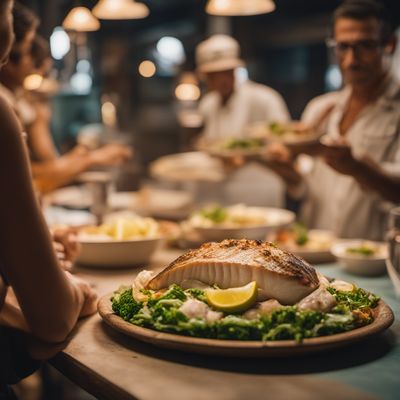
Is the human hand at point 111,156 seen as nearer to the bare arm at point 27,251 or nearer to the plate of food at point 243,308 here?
the plate of food at point 243,308

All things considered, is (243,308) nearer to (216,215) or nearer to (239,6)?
(216,215)

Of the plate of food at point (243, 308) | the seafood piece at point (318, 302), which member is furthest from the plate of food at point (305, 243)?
the seafood piece at point (318, 302)

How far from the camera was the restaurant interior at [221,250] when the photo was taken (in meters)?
1.55

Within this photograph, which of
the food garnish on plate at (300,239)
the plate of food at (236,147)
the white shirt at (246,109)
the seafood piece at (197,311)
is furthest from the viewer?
the white shirt at (246,109)

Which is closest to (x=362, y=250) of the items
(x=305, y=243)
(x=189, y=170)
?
(x=305, y=243)

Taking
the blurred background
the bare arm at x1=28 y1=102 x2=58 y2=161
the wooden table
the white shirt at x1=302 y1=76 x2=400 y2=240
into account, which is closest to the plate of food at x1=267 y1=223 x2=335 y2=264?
the white shirt at x1=302 y1=76 x2=400 y2=240

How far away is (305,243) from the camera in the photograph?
3020 millimetres

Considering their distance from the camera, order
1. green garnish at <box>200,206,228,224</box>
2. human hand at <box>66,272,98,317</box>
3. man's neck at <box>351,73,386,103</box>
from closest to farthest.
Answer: human hand at <box>66,272,98,317</box>, green garnish at <box>200,206,228,224</box>, man's neck at <box>351,73,386,103</box>

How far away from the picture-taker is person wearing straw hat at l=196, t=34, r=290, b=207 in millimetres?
6000

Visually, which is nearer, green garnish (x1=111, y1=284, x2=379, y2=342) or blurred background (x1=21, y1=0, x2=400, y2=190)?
green garnish (x1=111, y1=284, x2=379, y2=342)

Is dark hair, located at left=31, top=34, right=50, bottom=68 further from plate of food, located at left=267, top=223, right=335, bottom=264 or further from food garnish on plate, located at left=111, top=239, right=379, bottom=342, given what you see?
food garnish on plate, located at left=111, top=239, right=379, bottom=342

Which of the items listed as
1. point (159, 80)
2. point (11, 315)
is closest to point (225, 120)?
point (11, 315)

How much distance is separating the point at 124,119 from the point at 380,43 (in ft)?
41.3

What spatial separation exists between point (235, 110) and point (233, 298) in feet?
15.8
